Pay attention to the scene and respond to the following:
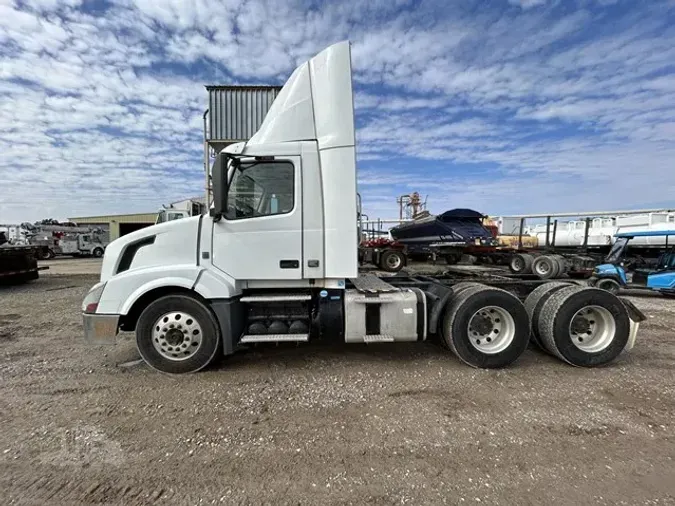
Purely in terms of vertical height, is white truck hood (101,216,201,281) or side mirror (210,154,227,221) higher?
side mirror (210,154,227,221)

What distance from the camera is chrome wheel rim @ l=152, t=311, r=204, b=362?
4.14m

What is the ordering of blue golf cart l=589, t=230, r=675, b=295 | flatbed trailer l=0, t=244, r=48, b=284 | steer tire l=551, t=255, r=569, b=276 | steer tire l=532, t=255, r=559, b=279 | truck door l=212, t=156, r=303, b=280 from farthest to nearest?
steer tire l=532, t=255, r=559, b=279
steer tire l=551, t=255, r=569, b=276
flatbed trailer l=0, t=244, r=48, b=284
blue golf cart l=589, t=230, r=675, b=295
truck door l=212, t=156, r=303, b=280

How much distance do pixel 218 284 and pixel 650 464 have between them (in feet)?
14.1

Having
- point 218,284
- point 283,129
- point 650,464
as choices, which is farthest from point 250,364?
point 650,464

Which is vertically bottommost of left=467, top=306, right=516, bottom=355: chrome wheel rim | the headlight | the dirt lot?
the dirt lot

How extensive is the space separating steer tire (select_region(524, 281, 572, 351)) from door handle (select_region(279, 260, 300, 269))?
318 cm

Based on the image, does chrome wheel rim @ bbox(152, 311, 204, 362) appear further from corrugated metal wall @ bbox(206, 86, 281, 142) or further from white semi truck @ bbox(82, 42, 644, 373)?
corrugated metal wall @ bbox(206, 86, 281, 142)

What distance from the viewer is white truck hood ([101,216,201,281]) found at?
4.30 meters

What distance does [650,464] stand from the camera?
2.55 metres

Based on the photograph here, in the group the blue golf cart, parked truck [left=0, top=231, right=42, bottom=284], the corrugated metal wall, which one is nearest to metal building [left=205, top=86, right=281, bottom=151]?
the corrugated metal wall

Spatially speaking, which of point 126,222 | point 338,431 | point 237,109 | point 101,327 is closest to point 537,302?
point 338,431

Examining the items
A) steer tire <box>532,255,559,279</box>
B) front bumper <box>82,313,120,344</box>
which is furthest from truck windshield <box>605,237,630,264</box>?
front bumper <box>82,313,120,344</box>

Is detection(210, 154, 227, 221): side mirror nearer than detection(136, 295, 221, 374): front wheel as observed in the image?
Yes

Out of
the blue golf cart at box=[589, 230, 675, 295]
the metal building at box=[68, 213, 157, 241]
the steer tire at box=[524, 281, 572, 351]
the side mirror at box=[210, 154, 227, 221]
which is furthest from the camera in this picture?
the metal building at box=[68, 213, 157, 241]
